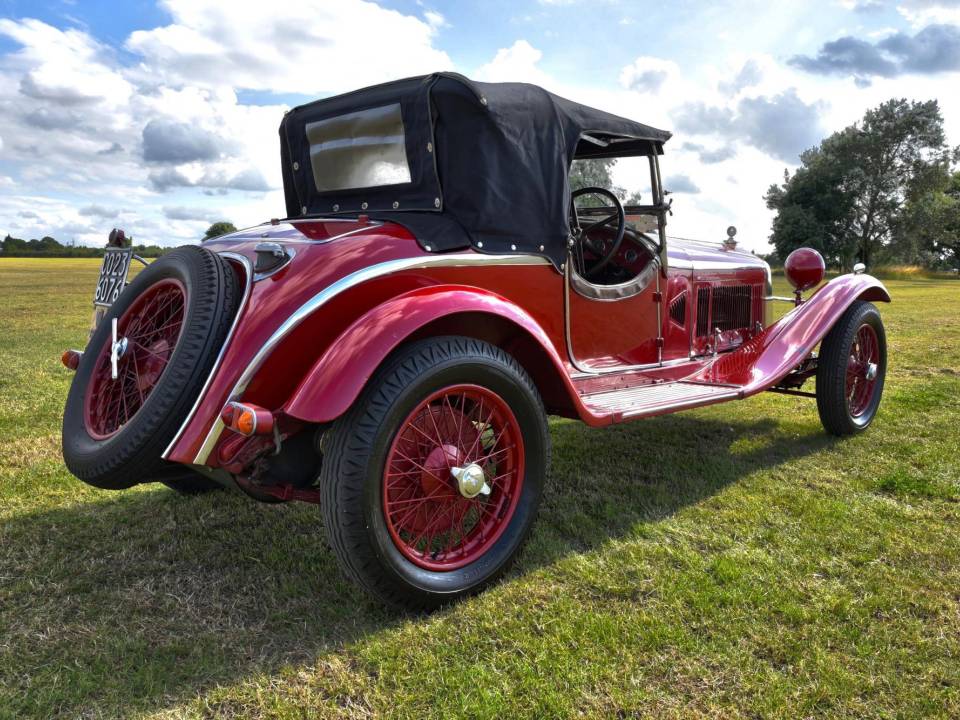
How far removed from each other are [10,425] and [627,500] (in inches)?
172

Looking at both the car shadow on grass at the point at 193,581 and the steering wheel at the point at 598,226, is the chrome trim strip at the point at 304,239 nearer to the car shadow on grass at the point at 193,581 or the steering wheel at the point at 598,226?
the steering wheel at the point at 598,226

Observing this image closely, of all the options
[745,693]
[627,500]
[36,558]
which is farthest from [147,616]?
[627,500]

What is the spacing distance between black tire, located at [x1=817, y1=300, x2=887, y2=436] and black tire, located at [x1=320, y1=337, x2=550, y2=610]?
9.17 feet

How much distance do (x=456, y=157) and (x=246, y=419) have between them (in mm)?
1540

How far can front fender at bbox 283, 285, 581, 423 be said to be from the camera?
92.9 inches

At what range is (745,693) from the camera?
2160mm

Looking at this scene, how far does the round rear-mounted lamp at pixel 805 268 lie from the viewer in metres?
5.23

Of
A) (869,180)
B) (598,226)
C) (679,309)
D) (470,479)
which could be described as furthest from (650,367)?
(869,180)

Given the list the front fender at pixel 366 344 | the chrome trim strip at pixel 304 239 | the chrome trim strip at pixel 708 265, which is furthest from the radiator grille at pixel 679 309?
the chrome trim strip at pixel 304 239

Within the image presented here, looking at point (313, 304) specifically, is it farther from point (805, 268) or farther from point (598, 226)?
point (805, 268)

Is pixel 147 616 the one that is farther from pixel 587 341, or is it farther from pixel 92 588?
pixel 587 341

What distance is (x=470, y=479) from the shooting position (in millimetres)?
2646

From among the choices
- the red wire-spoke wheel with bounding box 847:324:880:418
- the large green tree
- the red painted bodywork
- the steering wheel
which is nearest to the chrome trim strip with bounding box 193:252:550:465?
the red painted bodywork

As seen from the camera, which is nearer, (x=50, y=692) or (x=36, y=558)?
(x=50, y=692)
